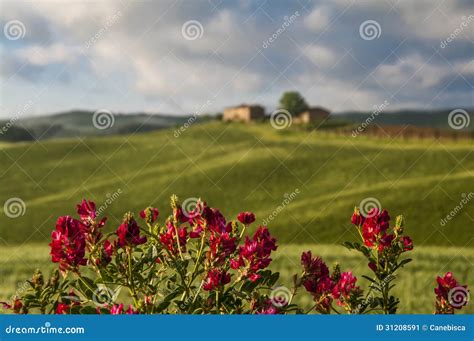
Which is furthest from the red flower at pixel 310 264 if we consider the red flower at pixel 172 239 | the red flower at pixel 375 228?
the red flower at pixel 172 239

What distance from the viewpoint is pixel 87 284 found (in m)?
4.52

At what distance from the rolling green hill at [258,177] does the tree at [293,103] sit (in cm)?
318

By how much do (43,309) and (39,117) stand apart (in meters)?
66.7

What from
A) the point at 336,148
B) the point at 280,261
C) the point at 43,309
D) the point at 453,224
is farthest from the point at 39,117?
the point at 43,309

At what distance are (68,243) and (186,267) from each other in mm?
953

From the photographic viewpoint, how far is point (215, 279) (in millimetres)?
4531

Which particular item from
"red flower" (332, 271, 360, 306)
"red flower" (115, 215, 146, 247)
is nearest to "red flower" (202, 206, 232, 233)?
"red flower" (115, 215, 146, 247)

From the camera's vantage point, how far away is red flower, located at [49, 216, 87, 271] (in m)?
4.49

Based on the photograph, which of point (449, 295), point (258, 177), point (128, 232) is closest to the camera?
point (128, 232)

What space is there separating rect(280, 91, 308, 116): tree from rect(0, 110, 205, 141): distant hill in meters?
10.3

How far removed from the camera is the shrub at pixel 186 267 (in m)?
4.50

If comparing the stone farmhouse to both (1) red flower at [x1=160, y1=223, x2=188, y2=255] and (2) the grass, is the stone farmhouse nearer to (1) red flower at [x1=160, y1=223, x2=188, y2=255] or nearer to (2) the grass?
(2) the grass

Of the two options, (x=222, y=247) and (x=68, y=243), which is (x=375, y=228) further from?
(x=68, y=243)

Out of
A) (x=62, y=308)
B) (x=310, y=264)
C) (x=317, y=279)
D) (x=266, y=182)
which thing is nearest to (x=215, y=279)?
(x=310, y=264)
